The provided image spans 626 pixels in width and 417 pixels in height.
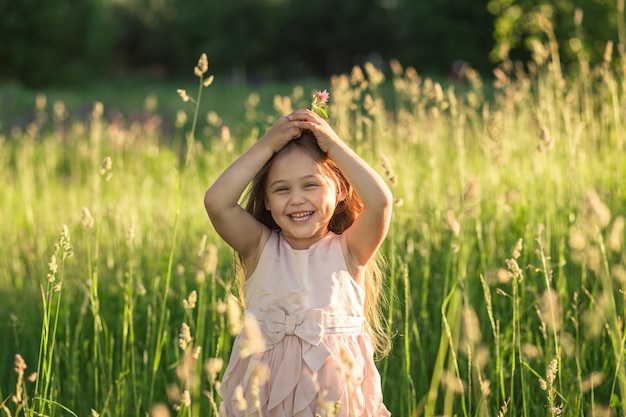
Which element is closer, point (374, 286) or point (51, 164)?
point (374, 286)

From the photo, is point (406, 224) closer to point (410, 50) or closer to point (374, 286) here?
point (374, 286)

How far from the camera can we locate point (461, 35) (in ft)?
93.3

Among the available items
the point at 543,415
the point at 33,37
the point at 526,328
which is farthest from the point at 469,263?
the point at 33,37

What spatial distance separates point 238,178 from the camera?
2.23m

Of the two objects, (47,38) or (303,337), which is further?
(47,38)

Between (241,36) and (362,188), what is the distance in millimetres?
35773

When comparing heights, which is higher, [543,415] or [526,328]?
[526,328]

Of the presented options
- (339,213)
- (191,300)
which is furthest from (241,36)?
(191,300)

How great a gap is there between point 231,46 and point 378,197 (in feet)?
118

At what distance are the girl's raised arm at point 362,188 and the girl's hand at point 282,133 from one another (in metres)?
0.02

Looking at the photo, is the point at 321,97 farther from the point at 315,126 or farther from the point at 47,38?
the point at 47,38

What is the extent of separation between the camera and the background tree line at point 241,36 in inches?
1123

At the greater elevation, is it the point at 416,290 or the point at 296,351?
the point at 416,290

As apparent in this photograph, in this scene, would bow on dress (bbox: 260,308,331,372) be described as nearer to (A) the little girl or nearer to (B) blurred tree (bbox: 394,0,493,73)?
(A) the little girl
